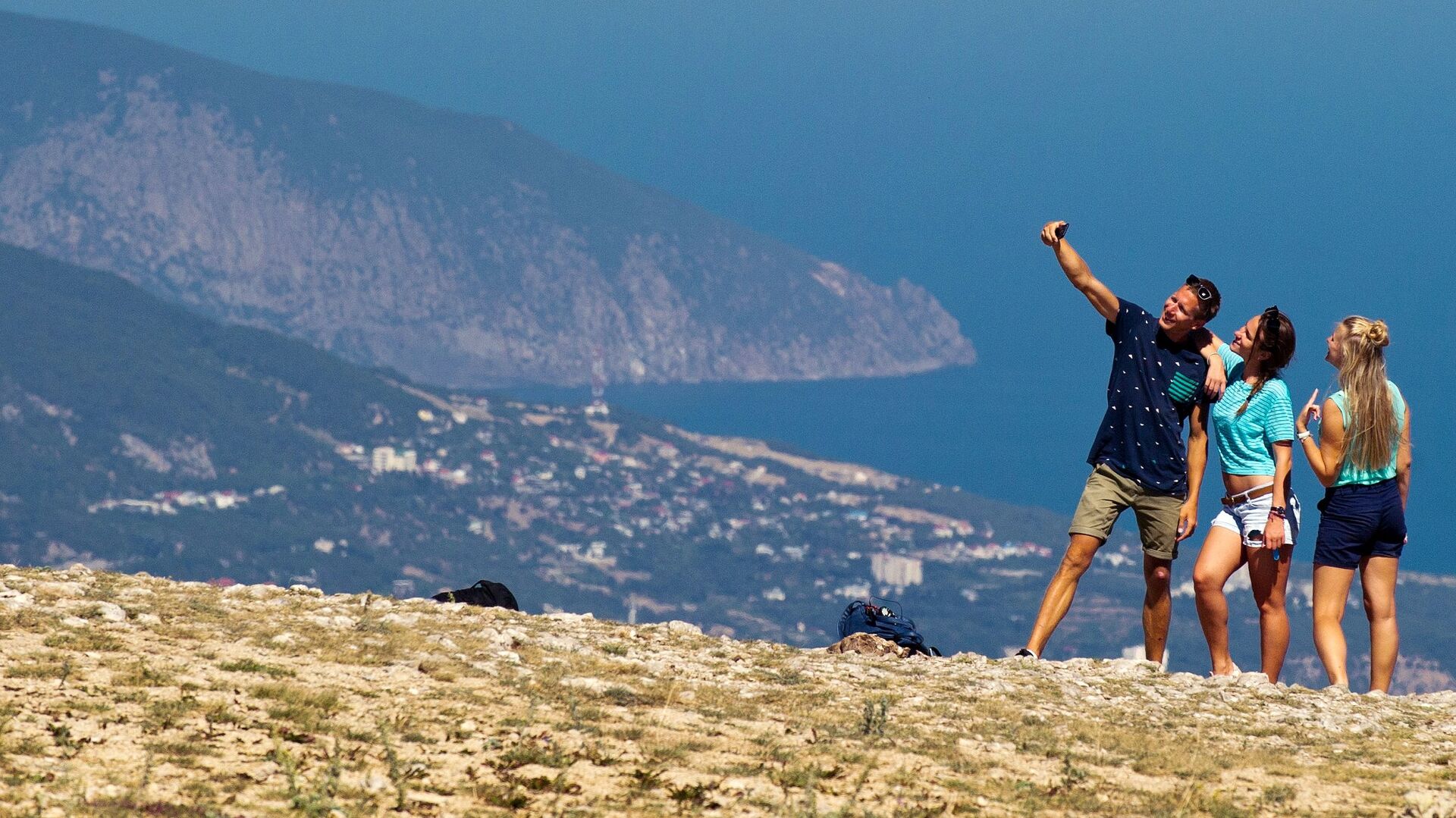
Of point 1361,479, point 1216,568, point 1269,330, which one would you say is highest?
point 1269,330

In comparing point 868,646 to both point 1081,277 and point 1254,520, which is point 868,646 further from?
point 1081,277

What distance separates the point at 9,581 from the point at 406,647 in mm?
3045

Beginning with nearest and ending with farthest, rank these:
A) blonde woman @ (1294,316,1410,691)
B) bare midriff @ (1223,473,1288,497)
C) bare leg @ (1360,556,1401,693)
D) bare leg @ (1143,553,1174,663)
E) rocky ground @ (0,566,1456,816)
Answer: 1. rocky ground @ (0,566,1456,816)
2. blonde woman @ (1294,316,1410,691)
3. bare midriff @ (1223,473,1288,497)
4. bare leg @ (1360,556,1401,693)
5. bare leg @ (1143,553,1174,663)

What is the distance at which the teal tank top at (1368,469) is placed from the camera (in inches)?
476

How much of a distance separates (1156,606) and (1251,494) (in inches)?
51.2

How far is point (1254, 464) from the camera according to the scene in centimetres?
1234

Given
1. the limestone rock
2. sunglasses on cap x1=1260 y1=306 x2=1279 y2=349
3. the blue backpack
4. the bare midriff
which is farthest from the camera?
the blue backpack

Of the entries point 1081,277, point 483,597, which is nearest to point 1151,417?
point 1081,277

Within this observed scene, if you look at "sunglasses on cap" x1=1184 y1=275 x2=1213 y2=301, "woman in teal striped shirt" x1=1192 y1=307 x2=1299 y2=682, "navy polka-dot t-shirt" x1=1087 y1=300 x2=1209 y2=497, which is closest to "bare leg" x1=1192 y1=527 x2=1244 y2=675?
"woman in teal striped shirt" x1=1192 y1=307 x2=1299 y2=682

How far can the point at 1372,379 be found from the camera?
12000 mm

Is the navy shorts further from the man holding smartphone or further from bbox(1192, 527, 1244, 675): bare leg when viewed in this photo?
the man holding smartphone

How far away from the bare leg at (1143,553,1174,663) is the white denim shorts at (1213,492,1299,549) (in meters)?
0.54

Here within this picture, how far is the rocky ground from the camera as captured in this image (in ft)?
26.0

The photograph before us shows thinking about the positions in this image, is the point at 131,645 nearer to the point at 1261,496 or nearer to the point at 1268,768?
the point at 1268,768
